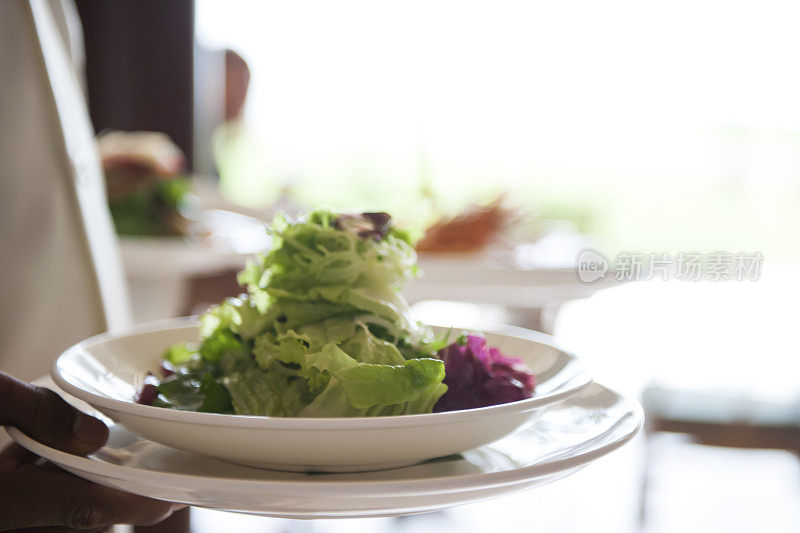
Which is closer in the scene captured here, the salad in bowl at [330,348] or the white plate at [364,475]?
the white plate at [364,475]

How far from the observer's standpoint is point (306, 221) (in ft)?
2.04

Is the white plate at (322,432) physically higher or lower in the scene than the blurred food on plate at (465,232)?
higher

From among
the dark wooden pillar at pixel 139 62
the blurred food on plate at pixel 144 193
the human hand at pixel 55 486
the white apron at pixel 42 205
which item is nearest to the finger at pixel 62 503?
the human hand at pixel 55 486

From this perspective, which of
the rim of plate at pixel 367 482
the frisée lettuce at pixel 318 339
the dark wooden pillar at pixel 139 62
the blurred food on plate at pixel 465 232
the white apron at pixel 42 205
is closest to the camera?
the rim of plate at pixel 367 482

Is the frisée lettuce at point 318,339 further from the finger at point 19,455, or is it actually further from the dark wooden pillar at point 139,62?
the dark wooden pillar at point 139,62

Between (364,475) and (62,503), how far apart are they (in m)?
0.17

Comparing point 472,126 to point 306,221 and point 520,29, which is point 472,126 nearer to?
point 520,29

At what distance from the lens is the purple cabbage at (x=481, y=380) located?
49 cm

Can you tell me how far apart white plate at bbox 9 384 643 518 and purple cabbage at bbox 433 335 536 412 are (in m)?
0.03

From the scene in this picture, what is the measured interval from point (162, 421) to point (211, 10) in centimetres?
526

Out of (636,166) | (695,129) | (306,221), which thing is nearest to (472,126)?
(636,166)
